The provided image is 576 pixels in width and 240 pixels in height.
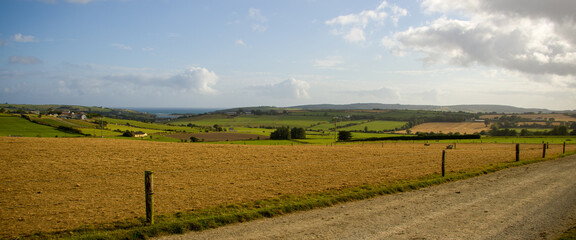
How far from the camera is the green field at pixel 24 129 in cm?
4941

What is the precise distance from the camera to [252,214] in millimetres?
9836

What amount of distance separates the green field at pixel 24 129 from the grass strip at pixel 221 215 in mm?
50821

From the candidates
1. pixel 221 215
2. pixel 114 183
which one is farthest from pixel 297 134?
pixel 221 215

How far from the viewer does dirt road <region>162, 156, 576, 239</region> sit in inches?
322

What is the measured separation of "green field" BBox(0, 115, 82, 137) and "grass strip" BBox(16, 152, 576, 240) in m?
50.8

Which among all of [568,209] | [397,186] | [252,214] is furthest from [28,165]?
[568,209]

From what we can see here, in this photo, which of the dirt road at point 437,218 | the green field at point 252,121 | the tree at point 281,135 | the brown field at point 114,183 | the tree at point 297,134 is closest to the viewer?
the dirt road at point 437,218

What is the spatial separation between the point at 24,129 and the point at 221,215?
5862cm

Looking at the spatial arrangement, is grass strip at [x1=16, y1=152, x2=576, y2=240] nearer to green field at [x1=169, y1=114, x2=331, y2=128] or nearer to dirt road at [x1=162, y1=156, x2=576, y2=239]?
dirt road at [x1=162, y1=156, x2=576, y2=239]

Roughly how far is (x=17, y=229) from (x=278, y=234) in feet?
22.8

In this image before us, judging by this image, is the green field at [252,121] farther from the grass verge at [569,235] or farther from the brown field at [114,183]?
the grass verge at [569,235]

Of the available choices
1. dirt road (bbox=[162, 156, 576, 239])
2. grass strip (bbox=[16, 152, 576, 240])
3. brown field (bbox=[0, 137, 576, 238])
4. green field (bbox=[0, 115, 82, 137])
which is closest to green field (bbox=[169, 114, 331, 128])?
green field (bbox=[0, 115, 82, 137])

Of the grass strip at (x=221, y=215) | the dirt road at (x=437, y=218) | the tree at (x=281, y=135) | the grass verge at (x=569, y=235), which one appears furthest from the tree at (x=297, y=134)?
the grass verge at (x=569, y=235)

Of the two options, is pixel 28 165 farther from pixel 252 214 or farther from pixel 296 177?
pixel 252 214
